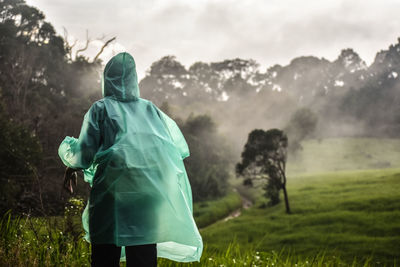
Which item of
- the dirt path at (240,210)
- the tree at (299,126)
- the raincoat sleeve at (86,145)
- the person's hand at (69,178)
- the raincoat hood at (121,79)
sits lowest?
the dirt path at (240,210)

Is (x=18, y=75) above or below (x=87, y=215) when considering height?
above

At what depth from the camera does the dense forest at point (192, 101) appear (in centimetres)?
1474

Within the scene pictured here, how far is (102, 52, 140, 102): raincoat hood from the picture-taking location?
8.89 ft

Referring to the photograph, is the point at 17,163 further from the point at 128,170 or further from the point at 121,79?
the point at 128,170

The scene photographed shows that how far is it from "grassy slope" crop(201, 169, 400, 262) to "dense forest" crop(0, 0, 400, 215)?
8595 millimetres

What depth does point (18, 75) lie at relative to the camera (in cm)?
2294

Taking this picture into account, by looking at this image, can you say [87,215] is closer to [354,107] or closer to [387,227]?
[387,227]

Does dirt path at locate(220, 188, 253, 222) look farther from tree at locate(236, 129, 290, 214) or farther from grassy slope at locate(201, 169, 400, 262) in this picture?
tree at locate(236, 129, 290, 214)

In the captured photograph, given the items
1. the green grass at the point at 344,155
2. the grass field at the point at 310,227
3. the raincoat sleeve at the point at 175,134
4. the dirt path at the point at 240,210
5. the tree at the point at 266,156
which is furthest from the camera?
the green grass at the point at 344,155

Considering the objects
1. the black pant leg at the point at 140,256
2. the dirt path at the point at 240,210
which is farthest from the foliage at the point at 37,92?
the dirt path at the point at 240,210

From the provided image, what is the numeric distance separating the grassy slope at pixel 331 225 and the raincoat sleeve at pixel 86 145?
37.9 ft

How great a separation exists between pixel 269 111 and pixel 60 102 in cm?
3437

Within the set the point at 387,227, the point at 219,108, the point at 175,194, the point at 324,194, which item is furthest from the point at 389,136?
the point at 175,194

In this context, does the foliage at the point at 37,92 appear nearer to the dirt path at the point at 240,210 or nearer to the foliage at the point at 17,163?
the foliage at the point at 17,163
